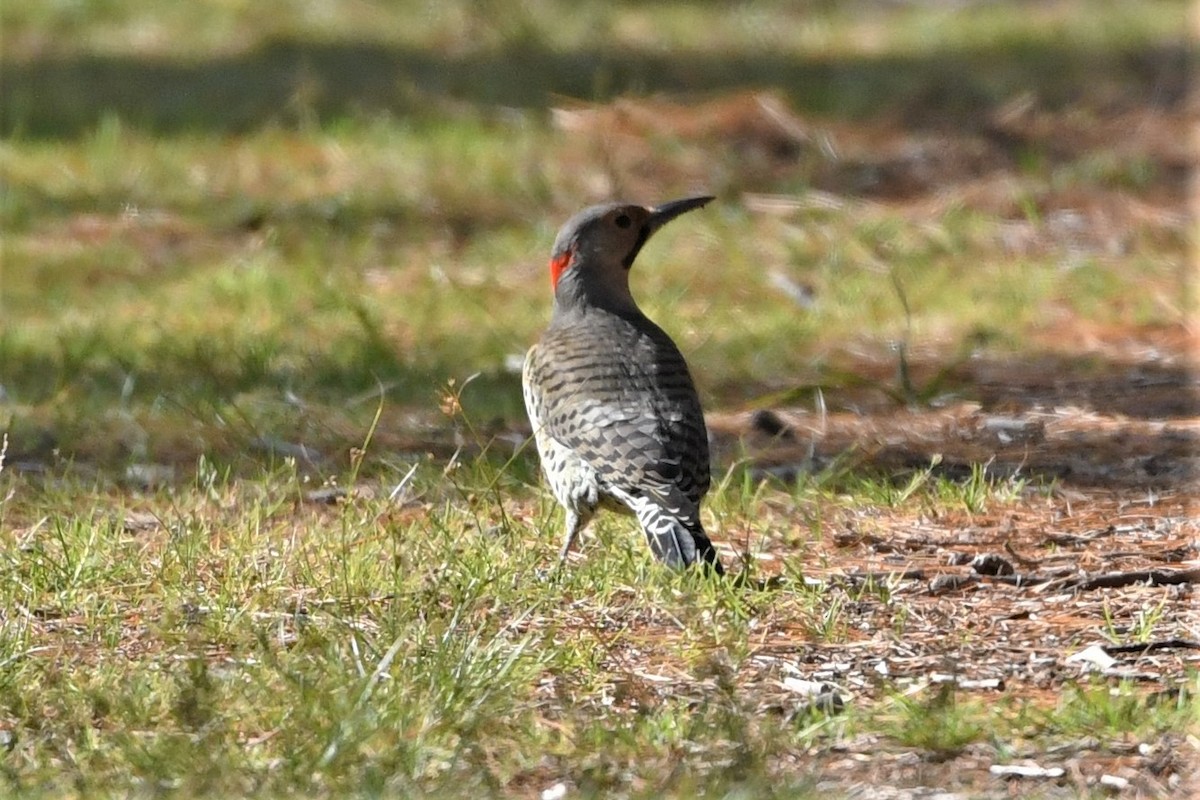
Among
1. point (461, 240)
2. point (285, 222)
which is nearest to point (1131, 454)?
point (461, 240)

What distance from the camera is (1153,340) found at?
8594mm

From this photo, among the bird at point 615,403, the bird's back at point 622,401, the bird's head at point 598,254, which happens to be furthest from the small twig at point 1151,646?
the bird's head at point 598,254

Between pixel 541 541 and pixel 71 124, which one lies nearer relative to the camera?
pixel 541 541

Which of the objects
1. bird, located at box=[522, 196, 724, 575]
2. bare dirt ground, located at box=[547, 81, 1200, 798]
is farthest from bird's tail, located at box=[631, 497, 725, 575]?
bare dirt ground, located at box=[547, 81, 1200, 798]

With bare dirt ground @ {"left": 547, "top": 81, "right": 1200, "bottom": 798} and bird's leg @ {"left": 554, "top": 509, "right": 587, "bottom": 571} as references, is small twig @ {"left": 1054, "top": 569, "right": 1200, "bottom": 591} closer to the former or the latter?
bare dirt ground @ {"left": 547, "top": 81, "right": 1200, "bottom": 798}

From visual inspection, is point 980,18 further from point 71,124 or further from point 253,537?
point 253,537

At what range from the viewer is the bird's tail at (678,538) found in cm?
498

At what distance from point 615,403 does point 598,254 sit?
100 centimetres

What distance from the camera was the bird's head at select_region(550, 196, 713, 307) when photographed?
253 inches

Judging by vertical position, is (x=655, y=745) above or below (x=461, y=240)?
above

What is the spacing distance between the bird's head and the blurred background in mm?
655

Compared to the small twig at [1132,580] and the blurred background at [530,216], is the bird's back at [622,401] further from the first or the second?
the small twig at [1132,580]

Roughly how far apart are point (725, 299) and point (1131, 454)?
305 centimetres

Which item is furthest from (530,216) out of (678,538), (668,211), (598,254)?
(678,538)
